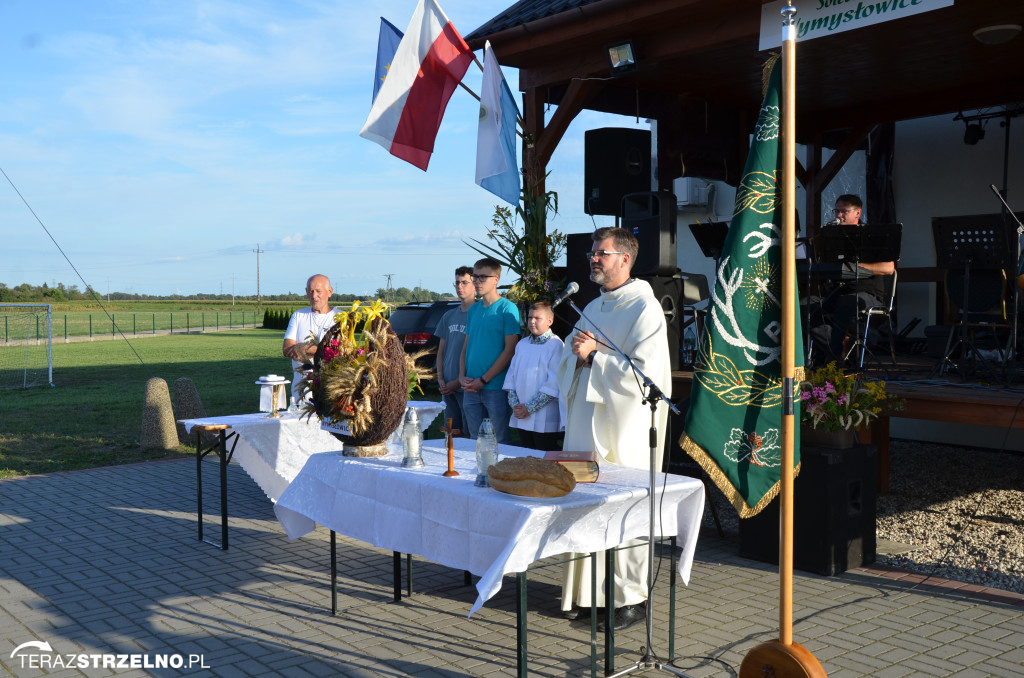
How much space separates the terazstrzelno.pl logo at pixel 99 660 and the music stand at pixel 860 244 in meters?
6.56

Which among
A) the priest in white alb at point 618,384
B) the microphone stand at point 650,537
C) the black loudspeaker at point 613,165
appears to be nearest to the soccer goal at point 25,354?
the black loudspeaker at point 613,165

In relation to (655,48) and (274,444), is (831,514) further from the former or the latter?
(655,48)

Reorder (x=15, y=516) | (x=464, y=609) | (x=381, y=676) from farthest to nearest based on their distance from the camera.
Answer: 1. (x=15, y=516)
2. (x=464, y=609)
3. (x=381, y=676)

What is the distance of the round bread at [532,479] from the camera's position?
3.94 meters

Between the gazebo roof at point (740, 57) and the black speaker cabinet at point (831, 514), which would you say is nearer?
the black speaker cabinet at point (831, 514)

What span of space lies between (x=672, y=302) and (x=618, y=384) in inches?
148

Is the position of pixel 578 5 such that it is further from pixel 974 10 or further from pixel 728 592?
pixel 728 592

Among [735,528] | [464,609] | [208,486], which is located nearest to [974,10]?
[735,528]

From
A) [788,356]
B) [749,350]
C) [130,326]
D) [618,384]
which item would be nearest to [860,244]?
[749,350]

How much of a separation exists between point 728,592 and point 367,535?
240 centimetres

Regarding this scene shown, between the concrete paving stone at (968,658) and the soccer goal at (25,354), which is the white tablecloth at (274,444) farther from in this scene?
the soccer goal at (25,354)

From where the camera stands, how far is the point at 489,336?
25.1 feet

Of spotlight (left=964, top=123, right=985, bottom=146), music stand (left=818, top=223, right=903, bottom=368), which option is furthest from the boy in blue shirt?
spotlight (left=964, top=123, right=985, bottom=146)

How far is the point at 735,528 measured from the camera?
7.47 m
